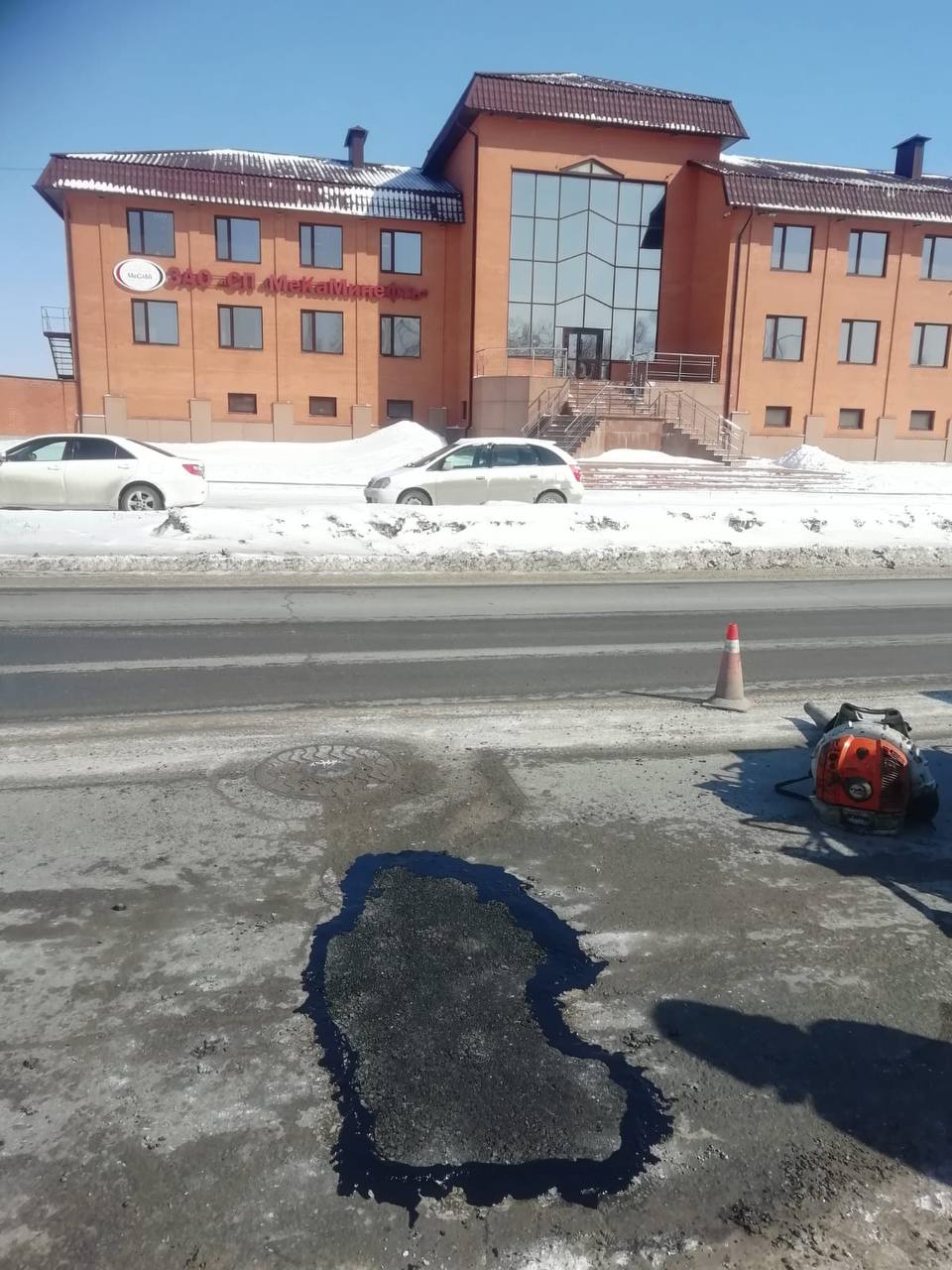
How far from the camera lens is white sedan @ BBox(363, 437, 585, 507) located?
17.9 metres

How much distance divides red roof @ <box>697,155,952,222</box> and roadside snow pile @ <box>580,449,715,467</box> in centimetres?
958

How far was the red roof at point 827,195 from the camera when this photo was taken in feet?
110

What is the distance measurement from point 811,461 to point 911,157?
19330 millimetres

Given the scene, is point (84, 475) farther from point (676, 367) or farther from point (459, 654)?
point (676, 367)

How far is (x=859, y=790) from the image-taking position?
16.3 feet

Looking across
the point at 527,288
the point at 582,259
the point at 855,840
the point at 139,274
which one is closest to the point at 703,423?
the point at 582,259

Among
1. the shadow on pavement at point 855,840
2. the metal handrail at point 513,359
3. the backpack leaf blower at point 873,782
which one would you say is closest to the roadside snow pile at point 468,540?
the shadow on pavement at point 855,840

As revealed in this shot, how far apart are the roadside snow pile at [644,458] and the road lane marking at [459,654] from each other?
20.2 m

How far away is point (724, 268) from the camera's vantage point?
34562mm

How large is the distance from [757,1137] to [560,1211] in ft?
2.26

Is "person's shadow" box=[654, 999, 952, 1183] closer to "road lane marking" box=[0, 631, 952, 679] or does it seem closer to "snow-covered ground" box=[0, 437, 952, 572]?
"road lane marking" box=[0, 631, 952, 679]

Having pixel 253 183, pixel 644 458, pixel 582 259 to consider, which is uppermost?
pixel 253 183

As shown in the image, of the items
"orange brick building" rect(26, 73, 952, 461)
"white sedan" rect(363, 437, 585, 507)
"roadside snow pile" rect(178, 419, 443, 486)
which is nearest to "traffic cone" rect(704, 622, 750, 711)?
"white sedan" rect(363, 437, 585, 507)

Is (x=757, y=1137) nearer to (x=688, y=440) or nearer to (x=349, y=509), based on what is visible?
(x=349, y=509)
